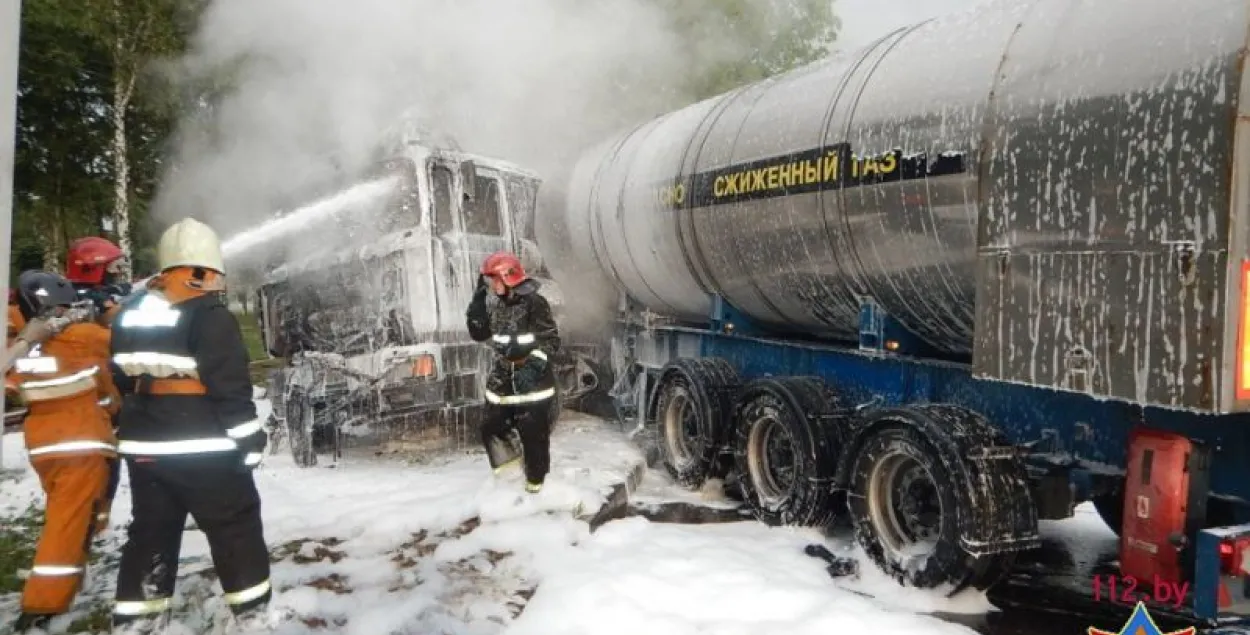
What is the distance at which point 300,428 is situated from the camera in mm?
7035

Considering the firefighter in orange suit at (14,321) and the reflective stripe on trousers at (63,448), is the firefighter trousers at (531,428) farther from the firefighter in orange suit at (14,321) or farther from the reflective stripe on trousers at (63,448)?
the firefighter in orange suit at (14,321)

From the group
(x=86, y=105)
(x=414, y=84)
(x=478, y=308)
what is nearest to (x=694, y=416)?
(x=478, y=308)

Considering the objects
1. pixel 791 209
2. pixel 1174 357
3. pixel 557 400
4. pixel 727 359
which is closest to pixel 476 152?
pixel 557 400

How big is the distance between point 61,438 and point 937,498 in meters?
4.28

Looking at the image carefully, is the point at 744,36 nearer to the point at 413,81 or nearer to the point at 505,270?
the point at 413,81

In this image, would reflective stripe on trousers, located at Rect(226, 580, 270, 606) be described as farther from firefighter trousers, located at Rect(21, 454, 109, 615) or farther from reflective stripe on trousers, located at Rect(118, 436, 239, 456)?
firefighter trousers, located at Rect(21, 454, 109, 615)

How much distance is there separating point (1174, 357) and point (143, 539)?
13.5 feet

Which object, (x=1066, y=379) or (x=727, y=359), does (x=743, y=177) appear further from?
(x=1066, y=379)

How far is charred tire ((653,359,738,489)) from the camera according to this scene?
623cm

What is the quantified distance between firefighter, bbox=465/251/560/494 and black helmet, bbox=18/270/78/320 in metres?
→ 2.41

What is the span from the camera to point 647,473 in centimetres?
706

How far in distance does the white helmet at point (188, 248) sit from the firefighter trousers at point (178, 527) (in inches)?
32.6

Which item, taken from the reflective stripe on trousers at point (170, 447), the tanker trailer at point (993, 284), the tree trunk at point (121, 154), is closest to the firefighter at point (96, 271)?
the reflective stripe on trousers at point (170, 447)

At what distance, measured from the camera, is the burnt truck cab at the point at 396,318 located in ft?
23.0
